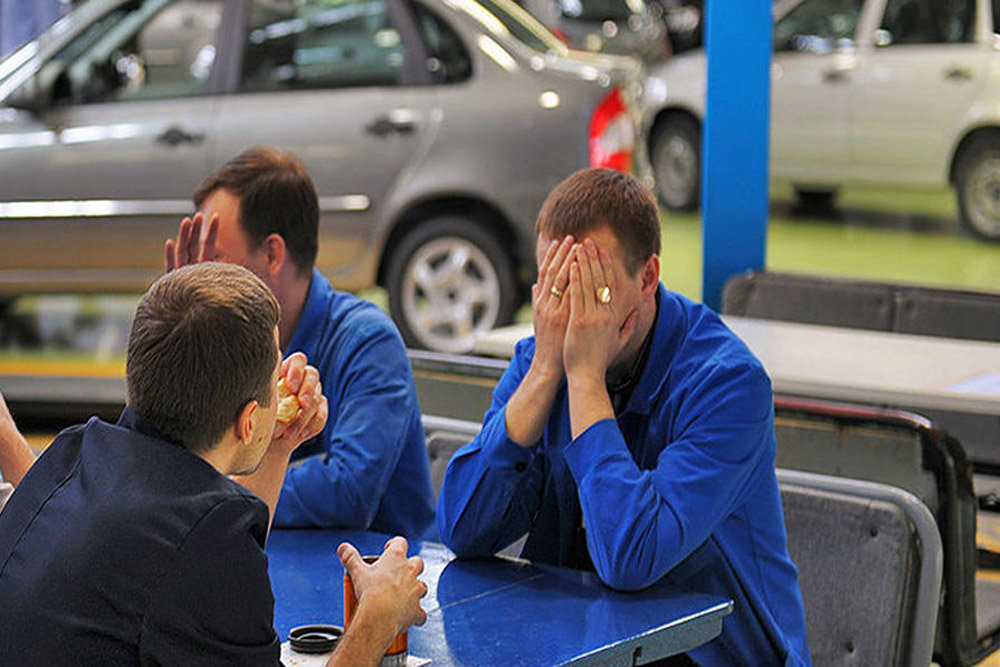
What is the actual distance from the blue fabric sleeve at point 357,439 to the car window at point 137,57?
4762mm

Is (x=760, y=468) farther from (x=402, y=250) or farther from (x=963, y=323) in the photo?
(x=402, y=250)

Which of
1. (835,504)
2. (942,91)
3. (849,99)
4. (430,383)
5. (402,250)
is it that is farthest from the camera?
(849,99)

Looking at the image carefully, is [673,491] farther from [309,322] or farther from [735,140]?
[735,140]

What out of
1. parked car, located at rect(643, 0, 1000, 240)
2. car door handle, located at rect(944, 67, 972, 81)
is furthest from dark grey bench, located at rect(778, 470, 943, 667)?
car door handle, located at rect(944, 67, 972, 81)

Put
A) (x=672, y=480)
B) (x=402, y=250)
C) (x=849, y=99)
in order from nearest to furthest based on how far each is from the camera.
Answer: (x=672, y=480) → (x=402, y=250) → (x=849, y=99)

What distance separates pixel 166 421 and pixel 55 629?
28cm

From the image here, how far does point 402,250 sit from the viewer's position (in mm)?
8148

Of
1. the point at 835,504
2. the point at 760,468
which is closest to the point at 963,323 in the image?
the point at 835,504

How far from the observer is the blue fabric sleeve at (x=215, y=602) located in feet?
6.75

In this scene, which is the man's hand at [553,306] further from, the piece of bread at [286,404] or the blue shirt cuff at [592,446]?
the piece of bread at [286,404]

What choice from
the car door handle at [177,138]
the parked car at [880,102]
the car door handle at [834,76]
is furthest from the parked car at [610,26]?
the car door handle at [177,138]

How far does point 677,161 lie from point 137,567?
470 inches

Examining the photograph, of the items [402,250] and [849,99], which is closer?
[402,250]

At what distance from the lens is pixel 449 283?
26.9ft
